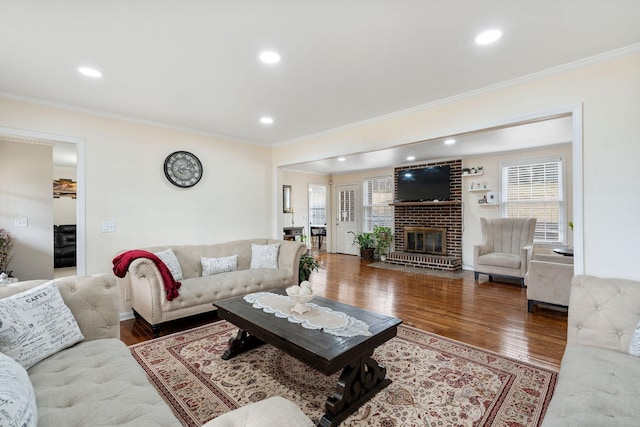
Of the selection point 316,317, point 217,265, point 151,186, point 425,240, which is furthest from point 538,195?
point 151,186

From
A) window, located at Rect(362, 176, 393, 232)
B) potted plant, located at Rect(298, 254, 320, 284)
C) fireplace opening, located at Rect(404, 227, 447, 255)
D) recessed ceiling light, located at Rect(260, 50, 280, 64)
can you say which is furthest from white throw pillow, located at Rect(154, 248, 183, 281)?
window, located at Rect(362, 176, 393, 232)

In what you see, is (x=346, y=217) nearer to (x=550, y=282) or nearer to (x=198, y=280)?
(x=550, y=282)

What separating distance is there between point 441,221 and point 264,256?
432 centimetres

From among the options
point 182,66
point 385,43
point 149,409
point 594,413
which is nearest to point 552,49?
point 385,43

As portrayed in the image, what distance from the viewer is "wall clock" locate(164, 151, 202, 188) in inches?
157

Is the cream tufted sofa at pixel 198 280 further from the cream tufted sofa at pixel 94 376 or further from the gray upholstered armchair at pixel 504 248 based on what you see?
the gray upholstered armchair at pixel 504 248

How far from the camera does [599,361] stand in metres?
1.63

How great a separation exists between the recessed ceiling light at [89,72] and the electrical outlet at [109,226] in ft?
5.57

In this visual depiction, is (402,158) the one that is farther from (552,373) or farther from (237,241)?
(552,373)

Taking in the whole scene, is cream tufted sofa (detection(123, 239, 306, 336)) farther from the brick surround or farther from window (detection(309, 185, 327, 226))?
window (detection(309, 185, 327, 226))

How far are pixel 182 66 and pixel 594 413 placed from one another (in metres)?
3.18

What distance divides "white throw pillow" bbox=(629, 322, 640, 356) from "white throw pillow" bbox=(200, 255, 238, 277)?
12.4 ft

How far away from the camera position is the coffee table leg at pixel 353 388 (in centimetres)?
178

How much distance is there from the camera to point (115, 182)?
355 cm
